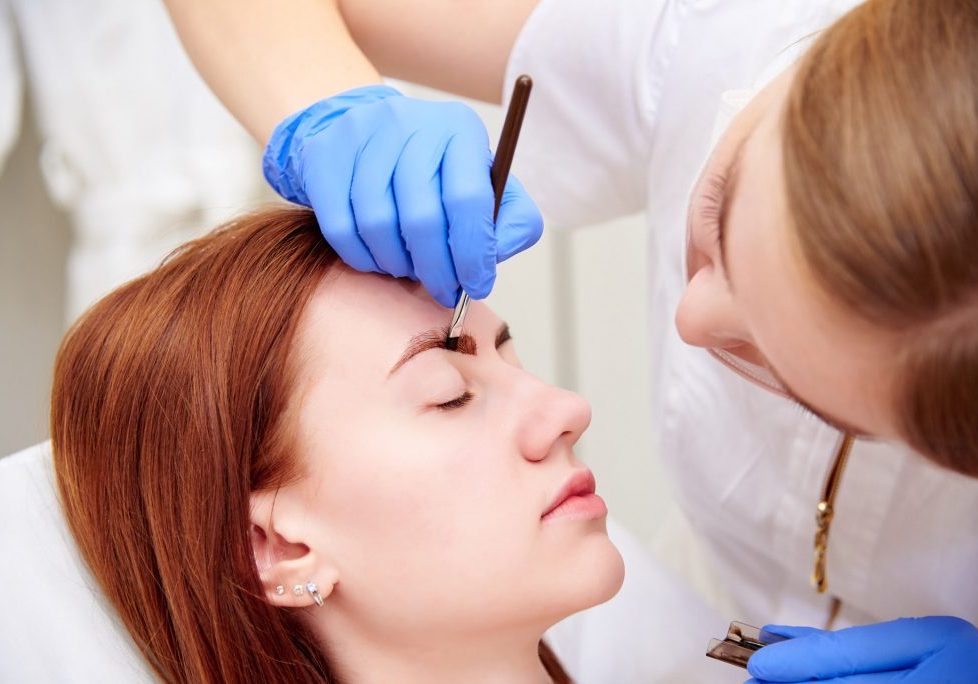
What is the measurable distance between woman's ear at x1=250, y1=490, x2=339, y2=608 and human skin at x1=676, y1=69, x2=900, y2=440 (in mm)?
415

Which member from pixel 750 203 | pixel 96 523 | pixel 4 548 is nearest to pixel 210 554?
pixel 96 523

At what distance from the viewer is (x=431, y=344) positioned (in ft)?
3.27

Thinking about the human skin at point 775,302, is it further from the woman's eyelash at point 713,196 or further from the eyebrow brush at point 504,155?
the eyebrow brush at point 504,155

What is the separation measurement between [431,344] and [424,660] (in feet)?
1.06

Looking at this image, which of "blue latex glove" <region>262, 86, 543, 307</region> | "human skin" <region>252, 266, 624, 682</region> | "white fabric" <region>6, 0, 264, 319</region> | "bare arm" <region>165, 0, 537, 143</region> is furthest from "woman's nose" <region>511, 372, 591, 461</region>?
"white fabric" <region>6, 0, 264, 319</region>

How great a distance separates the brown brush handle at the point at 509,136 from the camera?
0.84 m

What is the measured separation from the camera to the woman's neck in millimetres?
1030

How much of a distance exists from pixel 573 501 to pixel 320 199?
378 millimetres

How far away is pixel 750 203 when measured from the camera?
29.8 inches

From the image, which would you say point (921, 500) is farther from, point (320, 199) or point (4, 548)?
point (4, 548)

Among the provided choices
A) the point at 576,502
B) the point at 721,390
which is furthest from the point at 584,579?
the point at 721,390

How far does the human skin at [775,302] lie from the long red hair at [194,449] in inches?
15.6

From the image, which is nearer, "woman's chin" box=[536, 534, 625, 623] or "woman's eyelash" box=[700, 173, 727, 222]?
"woman's eyelash" box=[700, 173, 727, 222]

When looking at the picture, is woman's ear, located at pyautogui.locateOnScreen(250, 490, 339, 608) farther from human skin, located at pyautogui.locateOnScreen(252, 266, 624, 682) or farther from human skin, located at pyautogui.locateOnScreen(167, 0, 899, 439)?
human skin, located at pyautogui.locateOnScreen(167, 0, 899, 439)
